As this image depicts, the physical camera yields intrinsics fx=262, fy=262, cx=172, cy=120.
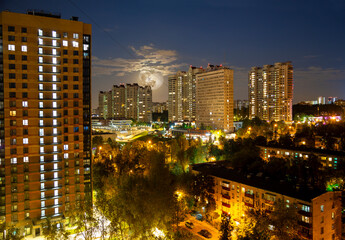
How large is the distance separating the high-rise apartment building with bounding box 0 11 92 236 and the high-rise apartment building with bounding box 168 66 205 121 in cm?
3564

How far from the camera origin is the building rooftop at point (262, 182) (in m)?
9.83

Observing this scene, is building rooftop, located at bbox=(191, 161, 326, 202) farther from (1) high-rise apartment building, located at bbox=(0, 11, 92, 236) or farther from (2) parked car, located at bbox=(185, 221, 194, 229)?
(1) high-rise apartment building, located at bbox=(0, 11, 92, 236)

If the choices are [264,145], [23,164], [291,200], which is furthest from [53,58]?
[264,145]

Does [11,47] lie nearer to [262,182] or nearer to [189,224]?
[189,224]

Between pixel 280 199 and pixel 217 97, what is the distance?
94.3 feet

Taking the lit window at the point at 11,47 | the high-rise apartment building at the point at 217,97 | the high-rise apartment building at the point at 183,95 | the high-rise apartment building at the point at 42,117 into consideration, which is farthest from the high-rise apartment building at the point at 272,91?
the lit window at the point at 11,47

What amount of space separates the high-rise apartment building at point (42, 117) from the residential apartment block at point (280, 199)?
641 cm

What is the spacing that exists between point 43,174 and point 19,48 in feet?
17.6

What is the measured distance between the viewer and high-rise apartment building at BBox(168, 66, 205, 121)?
46.9 metres

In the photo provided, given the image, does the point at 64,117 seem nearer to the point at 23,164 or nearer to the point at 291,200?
the point at 23,164

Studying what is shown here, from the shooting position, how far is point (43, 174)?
443 inches

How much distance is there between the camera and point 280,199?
967 centimetres

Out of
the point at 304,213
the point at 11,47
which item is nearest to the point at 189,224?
the point at 304,213

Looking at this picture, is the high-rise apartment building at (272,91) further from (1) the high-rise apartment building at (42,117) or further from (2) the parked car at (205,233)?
(1) the high-rise apartment building at (42,117)
